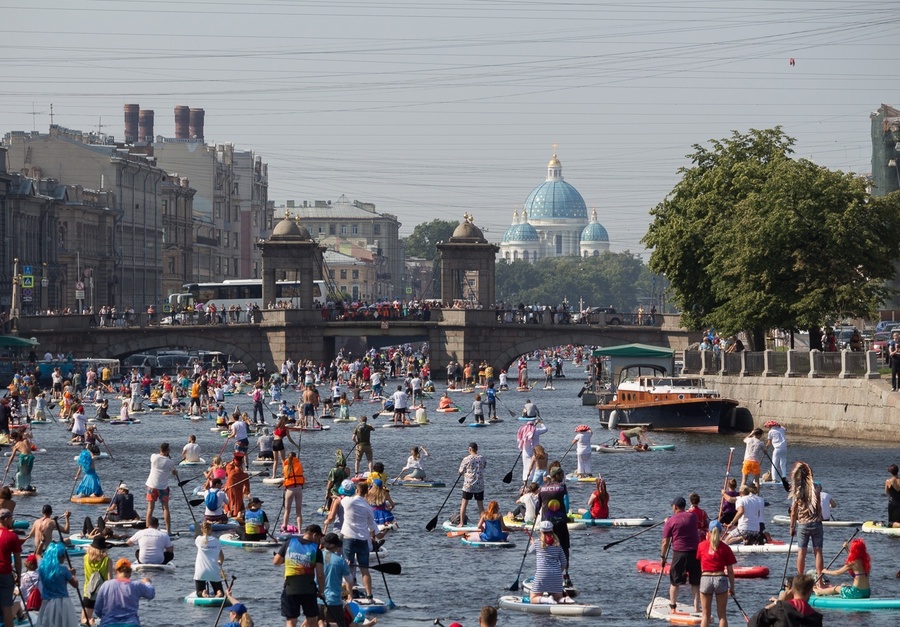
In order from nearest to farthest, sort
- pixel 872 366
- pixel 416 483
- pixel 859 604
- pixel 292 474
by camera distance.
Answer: pixel 859 604, pixel 292 474, pixel 416 483, pixel 872 366

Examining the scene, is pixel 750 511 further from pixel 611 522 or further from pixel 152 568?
pixel 152 568

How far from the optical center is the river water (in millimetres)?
29375

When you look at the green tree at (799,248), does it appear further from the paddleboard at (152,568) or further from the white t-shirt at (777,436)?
the paddleboard at (152,568)

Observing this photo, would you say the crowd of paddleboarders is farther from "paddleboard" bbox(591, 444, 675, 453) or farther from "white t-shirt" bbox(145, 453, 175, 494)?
"paddleboard" bbox(591, 444, 675, 453)

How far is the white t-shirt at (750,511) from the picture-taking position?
113 feet

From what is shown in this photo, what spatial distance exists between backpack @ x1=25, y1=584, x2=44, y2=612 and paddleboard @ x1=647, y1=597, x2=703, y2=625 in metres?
9.01

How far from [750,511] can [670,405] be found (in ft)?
110

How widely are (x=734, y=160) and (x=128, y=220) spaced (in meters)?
85.8

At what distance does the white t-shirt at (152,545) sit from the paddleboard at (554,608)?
6.08 metres

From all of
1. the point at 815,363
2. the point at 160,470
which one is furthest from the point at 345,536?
the point at 815,363

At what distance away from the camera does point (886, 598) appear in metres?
29.0

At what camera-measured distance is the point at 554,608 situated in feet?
92.1

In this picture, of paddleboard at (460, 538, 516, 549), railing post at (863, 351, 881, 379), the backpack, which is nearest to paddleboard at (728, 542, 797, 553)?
paddleboard at (460, 538, 516, 549)

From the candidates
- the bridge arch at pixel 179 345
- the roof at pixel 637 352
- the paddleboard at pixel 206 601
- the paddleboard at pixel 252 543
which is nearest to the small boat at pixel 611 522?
the paddleboard at pixel 252 543
